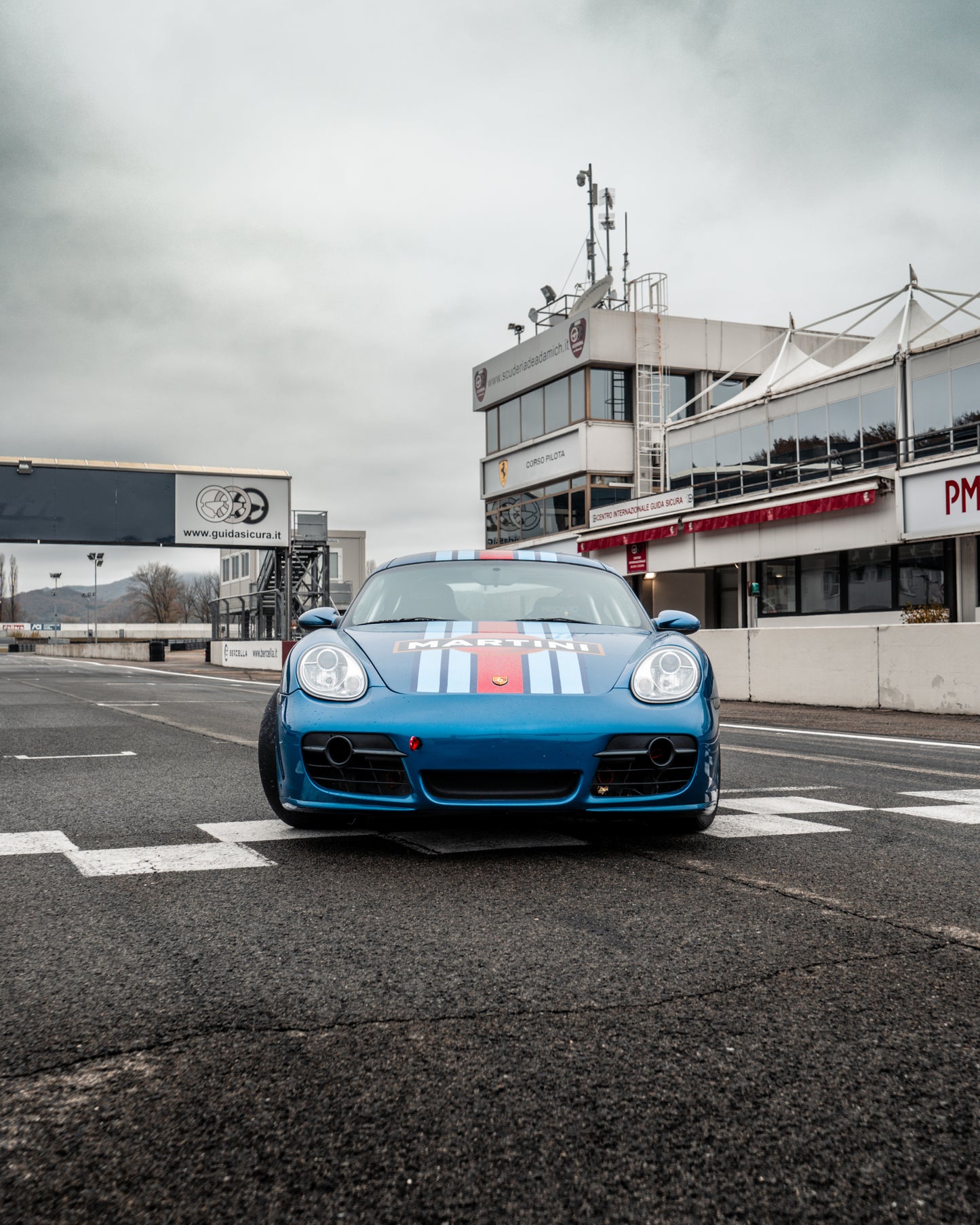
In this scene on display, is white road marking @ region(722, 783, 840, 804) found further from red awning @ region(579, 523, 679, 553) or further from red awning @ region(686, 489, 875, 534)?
red awning @ region(579, 523, 679, 553)

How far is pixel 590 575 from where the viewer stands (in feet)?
18.6

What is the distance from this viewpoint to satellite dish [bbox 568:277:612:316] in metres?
44.2

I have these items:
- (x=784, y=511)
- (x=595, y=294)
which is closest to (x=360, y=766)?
(x=784, y=511)

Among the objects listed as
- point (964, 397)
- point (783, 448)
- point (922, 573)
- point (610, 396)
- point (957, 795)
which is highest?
point (610, 396)

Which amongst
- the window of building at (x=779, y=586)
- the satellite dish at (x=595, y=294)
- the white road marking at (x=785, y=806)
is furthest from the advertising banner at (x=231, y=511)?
the white road marking at (x=785, y=806)

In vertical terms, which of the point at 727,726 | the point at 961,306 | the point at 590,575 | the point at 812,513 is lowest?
the point at 727,726

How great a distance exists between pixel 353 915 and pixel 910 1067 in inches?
67.2

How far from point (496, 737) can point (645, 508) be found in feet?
103

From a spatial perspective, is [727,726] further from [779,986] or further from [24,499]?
[24,499]

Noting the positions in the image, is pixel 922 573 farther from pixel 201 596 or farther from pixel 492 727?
pixel 201 596

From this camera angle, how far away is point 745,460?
33.2 metres

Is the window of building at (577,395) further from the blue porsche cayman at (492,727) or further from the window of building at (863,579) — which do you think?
the blue porsche cayman at (492,727)

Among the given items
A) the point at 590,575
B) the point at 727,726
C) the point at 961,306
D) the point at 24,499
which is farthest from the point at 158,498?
the point at 590,575

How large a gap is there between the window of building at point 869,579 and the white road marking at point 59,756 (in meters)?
22.3
